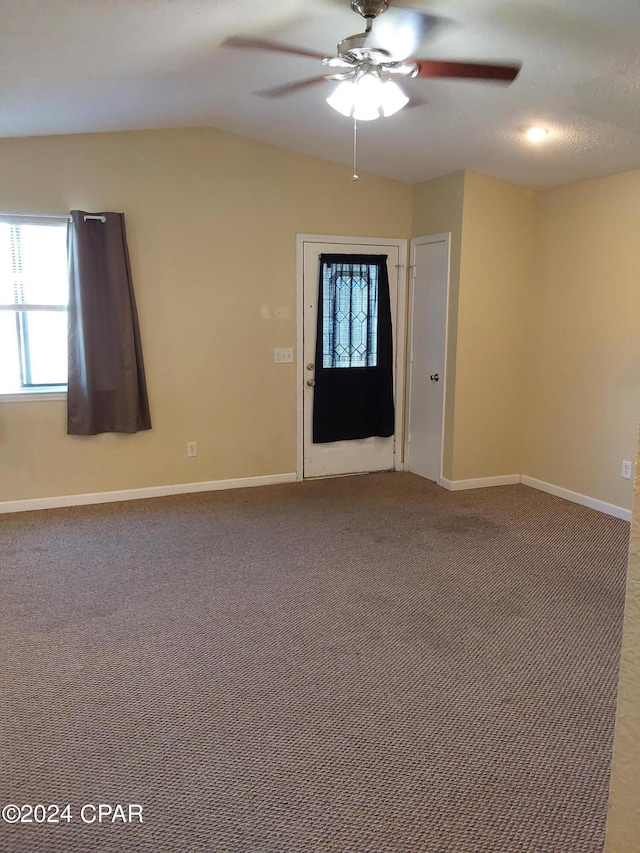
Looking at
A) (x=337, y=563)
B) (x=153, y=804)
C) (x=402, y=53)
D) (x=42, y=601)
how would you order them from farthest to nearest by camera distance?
1. (x=337, y=563)
2. (x=42, y=601)
3. (x=402, y=53)
4. (x=153, y=804)

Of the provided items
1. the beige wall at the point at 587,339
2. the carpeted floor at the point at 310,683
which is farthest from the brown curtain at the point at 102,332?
the beige wall at the point at 587,339

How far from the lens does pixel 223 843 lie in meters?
1.75

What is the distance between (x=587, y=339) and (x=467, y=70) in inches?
101

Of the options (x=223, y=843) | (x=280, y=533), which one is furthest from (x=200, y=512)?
(x=223, y=843)

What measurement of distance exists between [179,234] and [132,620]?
291 centimetres

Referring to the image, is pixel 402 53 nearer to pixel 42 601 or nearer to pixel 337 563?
pixel 337 563

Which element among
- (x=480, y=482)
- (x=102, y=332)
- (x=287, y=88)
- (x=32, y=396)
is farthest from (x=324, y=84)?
(x=480, y=482)

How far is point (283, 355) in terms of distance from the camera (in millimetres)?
5105

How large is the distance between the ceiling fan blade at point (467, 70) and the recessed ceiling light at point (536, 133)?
1026 millimetres

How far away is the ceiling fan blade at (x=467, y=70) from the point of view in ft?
8.42

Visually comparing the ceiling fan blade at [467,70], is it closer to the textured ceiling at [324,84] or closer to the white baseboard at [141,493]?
the textured ceiling at [324,84]

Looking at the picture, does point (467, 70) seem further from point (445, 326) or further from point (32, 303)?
point (32, 303)

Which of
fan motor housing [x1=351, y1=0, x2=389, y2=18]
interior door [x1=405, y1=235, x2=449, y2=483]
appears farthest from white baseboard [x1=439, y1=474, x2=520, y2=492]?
fan motor housing [x1=351, y1=0, x2=389, y2=18]

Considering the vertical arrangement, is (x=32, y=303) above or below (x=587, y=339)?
above
